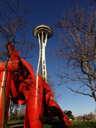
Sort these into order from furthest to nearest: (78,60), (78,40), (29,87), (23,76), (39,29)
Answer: (39,29) → (23,76) → (29,87) → (78,40) → (78,60)

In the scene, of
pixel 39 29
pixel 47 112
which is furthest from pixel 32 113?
pixel 39 29

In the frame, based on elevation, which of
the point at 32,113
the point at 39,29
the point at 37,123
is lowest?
the point at 37,123

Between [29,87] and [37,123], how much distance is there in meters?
2.97

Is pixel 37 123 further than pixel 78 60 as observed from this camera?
Yes

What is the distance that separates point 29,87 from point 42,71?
66.6ft

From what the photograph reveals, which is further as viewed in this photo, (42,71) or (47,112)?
(42,71)

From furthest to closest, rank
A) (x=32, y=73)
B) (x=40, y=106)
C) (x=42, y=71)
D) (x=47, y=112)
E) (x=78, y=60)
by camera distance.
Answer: (x=42, y=71) → (x=47, y=112) → (x=32, y=73) → (x=40, y=106) → (x=78, y=60)

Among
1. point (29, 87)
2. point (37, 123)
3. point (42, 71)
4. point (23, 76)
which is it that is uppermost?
point (42, 71)

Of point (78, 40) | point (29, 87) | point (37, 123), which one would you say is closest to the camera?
point (78, 40)

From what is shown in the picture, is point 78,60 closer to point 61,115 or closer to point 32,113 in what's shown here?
point 32,113

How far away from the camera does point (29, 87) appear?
33.9 ft

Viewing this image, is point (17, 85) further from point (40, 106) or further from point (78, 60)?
point (78, 60)

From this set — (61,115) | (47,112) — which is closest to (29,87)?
(61,115)

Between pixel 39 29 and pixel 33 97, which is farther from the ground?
pixel 39 29
